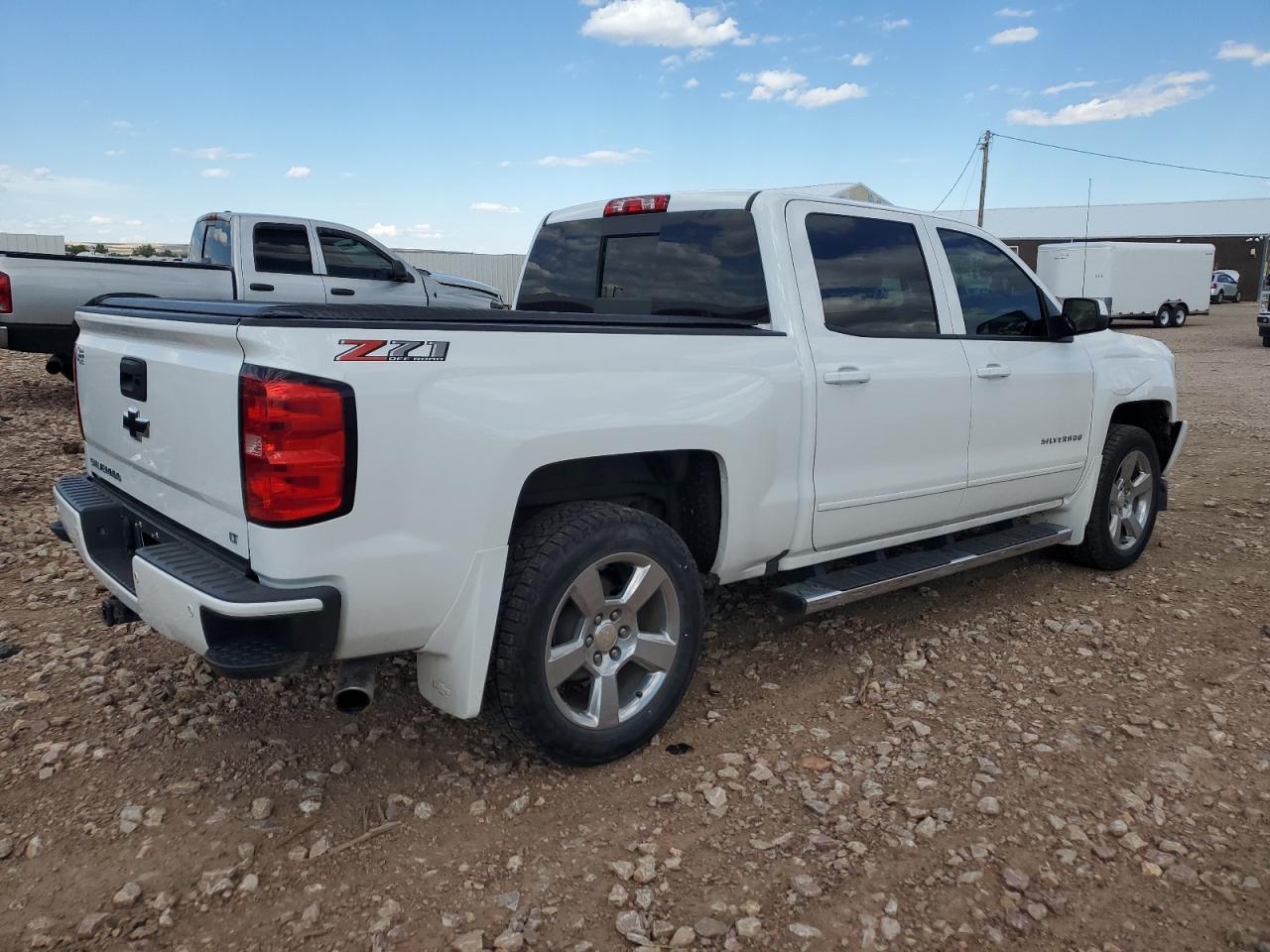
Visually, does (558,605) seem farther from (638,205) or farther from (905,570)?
(638,205)

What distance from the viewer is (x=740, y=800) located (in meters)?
3.03

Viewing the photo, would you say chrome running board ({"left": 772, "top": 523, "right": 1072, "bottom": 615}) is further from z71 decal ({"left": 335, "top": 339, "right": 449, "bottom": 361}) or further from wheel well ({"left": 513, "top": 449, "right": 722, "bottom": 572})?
z71 decal ({"left": 335, "top": 339, "right": 449, "bottom": 361})

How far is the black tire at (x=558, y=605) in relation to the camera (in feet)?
9.32

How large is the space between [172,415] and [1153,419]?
5301 mm

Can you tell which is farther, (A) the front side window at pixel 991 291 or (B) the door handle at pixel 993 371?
(A) the front side window at pixel 991 291

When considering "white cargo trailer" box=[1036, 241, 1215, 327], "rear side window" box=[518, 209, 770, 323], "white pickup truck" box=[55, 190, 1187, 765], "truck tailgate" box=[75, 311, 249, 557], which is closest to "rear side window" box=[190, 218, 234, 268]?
"rear side window" box=[518, 209, 770, 323]

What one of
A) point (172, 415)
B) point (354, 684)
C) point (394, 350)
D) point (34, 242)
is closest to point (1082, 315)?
point (394, 350)

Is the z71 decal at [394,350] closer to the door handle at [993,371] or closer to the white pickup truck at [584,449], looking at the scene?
the white pickup truck at [584,449]

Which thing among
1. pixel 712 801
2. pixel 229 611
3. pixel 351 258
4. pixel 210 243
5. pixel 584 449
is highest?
pixel 210 243

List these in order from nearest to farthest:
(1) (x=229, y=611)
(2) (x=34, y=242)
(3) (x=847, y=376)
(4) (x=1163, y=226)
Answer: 1. (1) (x=229, y=611)
2. (3) (x=847, y=376)
3. (2) (x=34, y=242)
4. (4) (x=1163, y=226)

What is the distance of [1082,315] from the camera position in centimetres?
469

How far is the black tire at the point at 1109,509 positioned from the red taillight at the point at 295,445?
4216mm

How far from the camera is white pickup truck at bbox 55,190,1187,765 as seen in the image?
8.07 ft

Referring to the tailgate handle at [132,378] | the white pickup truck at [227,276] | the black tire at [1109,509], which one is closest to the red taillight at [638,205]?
the tailgate handle at [132,378]
